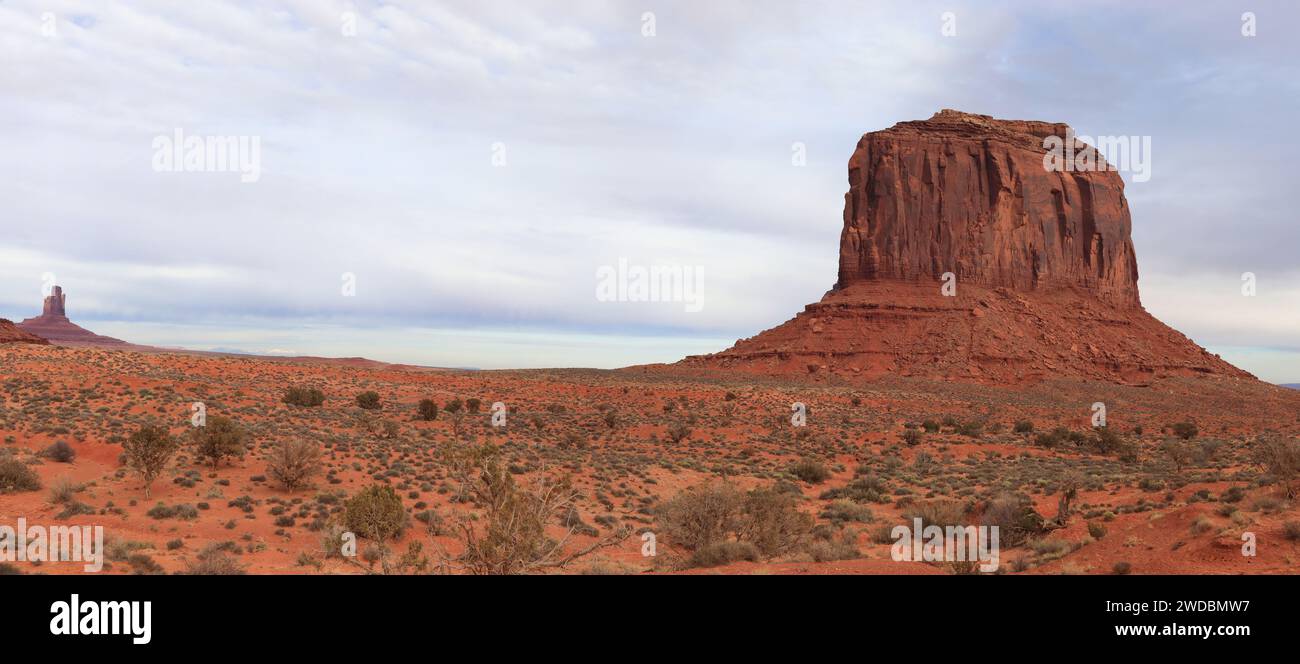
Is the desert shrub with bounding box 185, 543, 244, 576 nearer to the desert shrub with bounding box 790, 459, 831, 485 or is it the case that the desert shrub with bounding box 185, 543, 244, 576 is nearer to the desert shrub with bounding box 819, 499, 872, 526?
the desert shrub with bounding box 819, 499, 872, 526

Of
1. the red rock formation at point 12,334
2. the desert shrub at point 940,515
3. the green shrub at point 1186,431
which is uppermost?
the red rock formation at point 12,334

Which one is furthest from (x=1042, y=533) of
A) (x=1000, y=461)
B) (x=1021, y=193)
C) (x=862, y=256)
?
(x=1021, y=193)

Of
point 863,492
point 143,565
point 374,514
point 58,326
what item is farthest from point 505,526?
point 58,326

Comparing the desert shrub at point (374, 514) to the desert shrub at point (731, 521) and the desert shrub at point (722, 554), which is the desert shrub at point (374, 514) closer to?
the desert shrub at point (731, 521)

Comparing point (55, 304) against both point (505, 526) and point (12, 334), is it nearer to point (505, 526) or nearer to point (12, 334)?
point (12, 334)

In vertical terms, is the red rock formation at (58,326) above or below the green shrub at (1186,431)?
above

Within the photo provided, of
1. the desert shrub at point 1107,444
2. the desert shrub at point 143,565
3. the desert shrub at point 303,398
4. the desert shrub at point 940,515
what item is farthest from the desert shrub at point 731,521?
the desert shrub at point 1107,444
